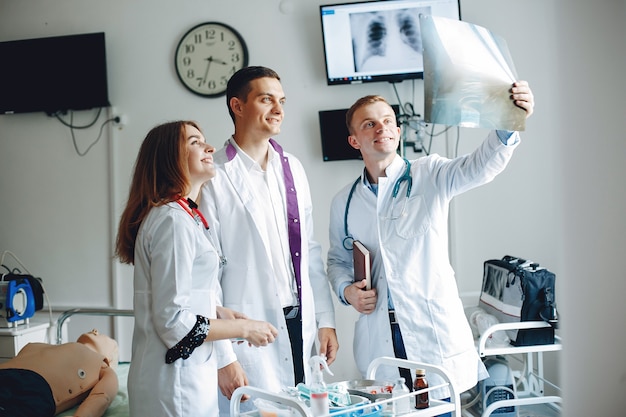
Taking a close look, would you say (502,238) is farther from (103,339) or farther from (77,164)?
(77,164)

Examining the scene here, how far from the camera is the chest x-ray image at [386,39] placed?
12.1 ft

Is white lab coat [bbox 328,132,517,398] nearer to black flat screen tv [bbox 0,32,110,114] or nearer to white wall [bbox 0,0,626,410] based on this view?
white wall [bbox 0,0,626,410]

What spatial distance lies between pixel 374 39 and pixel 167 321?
8.48 feet

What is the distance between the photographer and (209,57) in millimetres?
3994

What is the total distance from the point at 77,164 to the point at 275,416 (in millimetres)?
3111

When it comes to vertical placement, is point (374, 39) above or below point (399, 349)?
above

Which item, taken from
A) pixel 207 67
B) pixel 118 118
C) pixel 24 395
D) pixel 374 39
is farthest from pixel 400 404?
pixel 118 118

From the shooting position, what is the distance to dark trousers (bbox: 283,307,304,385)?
2197mm

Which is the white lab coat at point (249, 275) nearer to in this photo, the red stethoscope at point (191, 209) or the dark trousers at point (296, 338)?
the dark trousers at point (296, 338)

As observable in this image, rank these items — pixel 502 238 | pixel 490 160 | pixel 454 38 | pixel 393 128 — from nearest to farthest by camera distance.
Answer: pixel 454 38 → pixel 490 160 → pixel 393 128 → pixel 502 238

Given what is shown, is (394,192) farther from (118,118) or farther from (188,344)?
(118,118)

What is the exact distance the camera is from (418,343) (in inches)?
81.1

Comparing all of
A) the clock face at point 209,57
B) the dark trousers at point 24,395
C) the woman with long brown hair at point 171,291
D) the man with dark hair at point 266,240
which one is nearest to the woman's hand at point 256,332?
the woman with long brown hair at point 171,291

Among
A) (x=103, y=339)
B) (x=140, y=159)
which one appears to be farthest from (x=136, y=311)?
(x=103, y=339)
